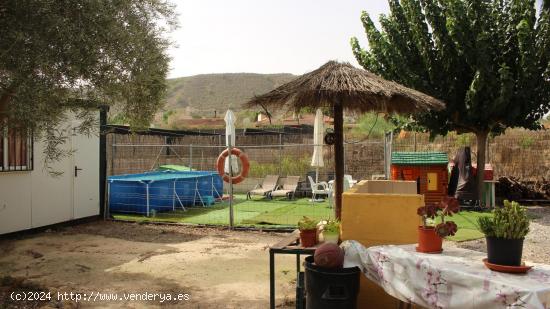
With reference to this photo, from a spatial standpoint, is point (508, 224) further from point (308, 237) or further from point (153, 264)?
point (153, 264)

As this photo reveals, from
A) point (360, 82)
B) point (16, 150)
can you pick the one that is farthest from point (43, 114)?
point (16, 150)

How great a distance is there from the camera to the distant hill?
2228 inches

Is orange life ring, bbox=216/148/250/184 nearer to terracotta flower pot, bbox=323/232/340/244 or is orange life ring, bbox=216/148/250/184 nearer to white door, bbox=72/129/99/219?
white door, bbox=72/129/99/219

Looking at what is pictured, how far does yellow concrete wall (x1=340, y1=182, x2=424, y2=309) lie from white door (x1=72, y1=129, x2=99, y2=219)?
7.39m

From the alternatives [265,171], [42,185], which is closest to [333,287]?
[42,185]

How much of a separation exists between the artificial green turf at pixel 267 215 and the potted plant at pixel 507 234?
5.61m

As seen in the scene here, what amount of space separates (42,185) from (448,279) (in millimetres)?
8424

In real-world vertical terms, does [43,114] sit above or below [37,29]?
below

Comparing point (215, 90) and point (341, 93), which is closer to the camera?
point (341, 93)

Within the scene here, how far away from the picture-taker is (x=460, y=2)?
12031mm

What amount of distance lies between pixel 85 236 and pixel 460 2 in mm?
10194

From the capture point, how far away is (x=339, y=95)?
511cm

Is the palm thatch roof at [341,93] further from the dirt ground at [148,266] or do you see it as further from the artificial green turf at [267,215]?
the artificial green turf at [267,215]

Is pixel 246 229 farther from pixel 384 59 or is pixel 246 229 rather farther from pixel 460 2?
pixel 460 2
